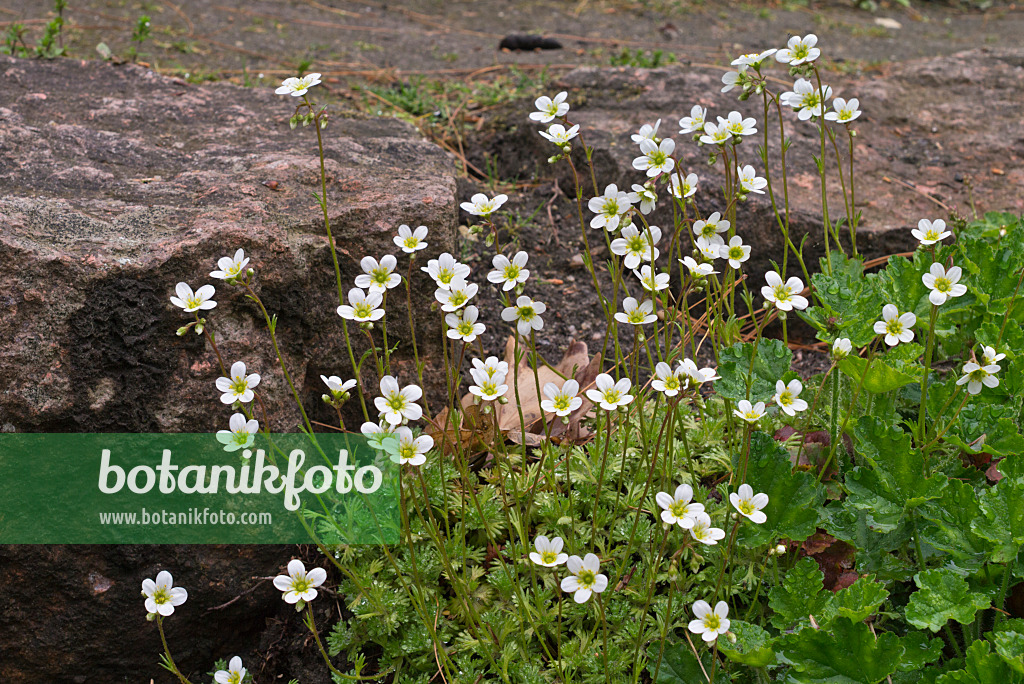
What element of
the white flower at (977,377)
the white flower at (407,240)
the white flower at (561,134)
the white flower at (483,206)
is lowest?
the white flower at (977,377)

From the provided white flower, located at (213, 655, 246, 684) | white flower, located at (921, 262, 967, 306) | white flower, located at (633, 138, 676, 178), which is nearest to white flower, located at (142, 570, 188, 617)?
white flower, located at (213, 655, 246, 684)

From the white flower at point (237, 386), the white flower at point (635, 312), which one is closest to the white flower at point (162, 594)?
the white flower at point (237, 386)

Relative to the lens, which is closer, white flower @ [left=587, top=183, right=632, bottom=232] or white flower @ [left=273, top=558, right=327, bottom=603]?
white flower @ [left=273, top=558, right=327, bottom=603]

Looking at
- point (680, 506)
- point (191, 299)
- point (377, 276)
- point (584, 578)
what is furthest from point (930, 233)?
point (191, 299)

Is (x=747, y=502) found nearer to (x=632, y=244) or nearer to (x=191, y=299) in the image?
(x=632, y=244)

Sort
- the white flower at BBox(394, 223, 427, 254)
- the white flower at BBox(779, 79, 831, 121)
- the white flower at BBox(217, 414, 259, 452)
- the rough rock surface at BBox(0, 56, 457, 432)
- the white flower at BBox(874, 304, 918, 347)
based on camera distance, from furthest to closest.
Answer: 1. the white flower at BBox(779, 79, 831, 121)
2. the rough rock surface at BBox(0, 56, 457, 432)
3. the white flower at BBox(394, 223, 427, 254)
4. the white flower at BBox(874, 304, 918, 347)
5. the white flower at BBox(217, 414, 259, 452)

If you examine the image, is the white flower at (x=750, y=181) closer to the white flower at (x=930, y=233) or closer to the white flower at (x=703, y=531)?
the white flower at (x=930, y=233)

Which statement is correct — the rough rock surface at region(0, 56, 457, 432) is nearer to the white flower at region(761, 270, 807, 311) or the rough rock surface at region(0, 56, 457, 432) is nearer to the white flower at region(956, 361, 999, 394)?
the white flower at region(761, 270, 807, 311)
